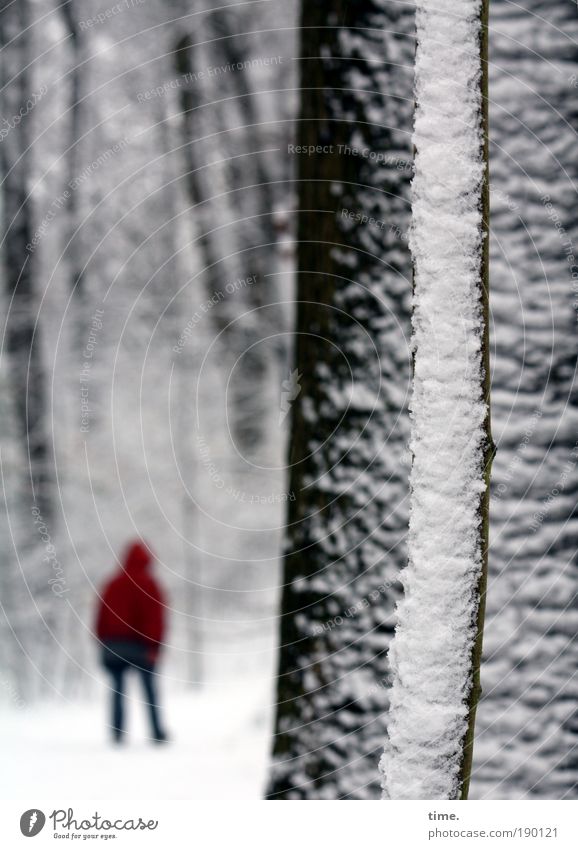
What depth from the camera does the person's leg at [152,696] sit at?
7.23 feet

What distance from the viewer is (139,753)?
2027 millimetres

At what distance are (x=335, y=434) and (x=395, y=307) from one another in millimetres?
196

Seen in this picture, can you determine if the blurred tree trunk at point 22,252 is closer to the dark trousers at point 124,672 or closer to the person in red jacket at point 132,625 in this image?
the person in red jacket at point 132,625

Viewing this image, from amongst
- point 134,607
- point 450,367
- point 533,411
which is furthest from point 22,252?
point 450,367

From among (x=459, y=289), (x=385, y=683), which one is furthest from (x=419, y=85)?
(x=385, y=683)

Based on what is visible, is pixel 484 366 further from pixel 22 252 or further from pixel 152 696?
pixel 22 252

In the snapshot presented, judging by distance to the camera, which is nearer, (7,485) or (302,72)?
(302,72)

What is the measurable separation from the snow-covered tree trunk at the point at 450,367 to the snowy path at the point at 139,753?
1.81 ft

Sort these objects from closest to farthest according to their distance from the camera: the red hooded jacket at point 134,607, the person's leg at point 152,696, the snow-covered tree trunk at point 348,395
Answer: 1. the snow-covered tree trunk at point 348,395
2. the red hooded jacket at point 134,607
3. the person's leg at point 152,696

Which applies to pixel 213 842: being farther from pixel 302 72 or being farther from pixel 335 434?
pixel 302 72

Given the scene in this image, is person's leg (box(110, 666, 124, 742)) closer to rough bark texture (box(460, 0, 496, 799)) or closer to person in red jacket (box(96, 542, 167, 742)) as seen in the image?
person in red jacket (box(96, 542, 167, 742))

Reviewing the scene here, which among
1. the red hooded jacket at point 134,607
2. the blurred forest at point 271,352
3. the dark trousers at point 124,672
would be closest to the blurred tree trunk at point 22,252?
the blurred forest at point 271,352

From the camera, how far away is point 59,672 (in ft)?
13.7

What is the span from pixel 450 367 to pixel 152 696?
1.75 metres
